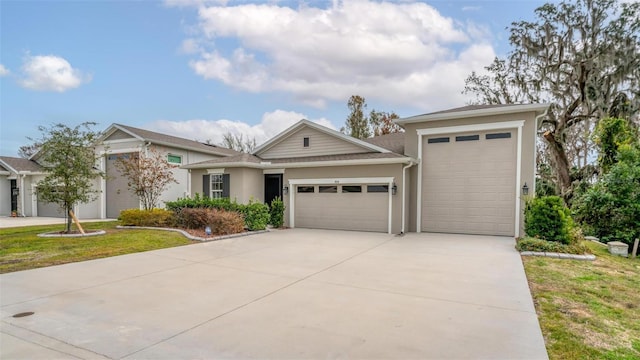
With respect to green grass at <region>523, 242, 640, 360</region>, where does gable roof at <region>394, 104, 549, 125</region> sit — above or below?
above

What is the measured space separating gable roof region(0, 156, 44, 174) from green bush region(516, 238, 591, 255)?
24.3 m

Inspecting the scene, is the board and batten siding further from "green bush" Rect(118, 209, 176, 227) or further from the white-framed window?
"green bush" Rect(118, 209, 176, 227)

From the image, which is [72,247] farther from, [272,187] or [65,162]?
[272,187]

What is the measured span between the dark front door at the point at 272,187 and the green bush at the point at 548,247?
9118mm

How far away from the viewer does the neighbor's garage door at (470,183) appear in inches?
431

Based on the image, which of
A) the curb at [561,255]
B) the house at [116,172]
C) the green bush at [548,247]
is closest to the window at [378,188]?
the green bush at [548,247]

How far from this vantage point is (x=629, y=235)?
34.0 ft

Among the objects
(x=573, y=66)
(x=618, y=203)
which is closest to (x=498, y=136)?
(x=618, y=203)

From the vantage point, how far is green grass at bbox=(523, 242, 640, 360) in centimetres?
318

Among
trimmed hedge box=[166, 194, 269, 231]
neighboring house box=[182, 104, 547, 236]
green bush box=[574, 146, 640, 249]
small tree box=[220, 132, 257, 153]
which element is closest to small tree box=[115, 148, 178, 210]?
neighboring house box=[182, 104, 547, 236]

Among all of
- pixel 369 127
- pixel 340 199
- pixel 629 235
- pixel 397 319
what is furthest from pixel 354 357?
pixel 369 127

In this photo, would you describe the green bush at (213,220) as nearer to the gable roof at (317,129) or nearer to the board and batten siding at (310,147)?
the board and batten siding at (310,147)

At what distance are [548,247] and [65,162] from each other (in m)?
14.0

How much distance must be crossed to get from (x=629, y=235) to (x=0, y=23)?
20.3 m
